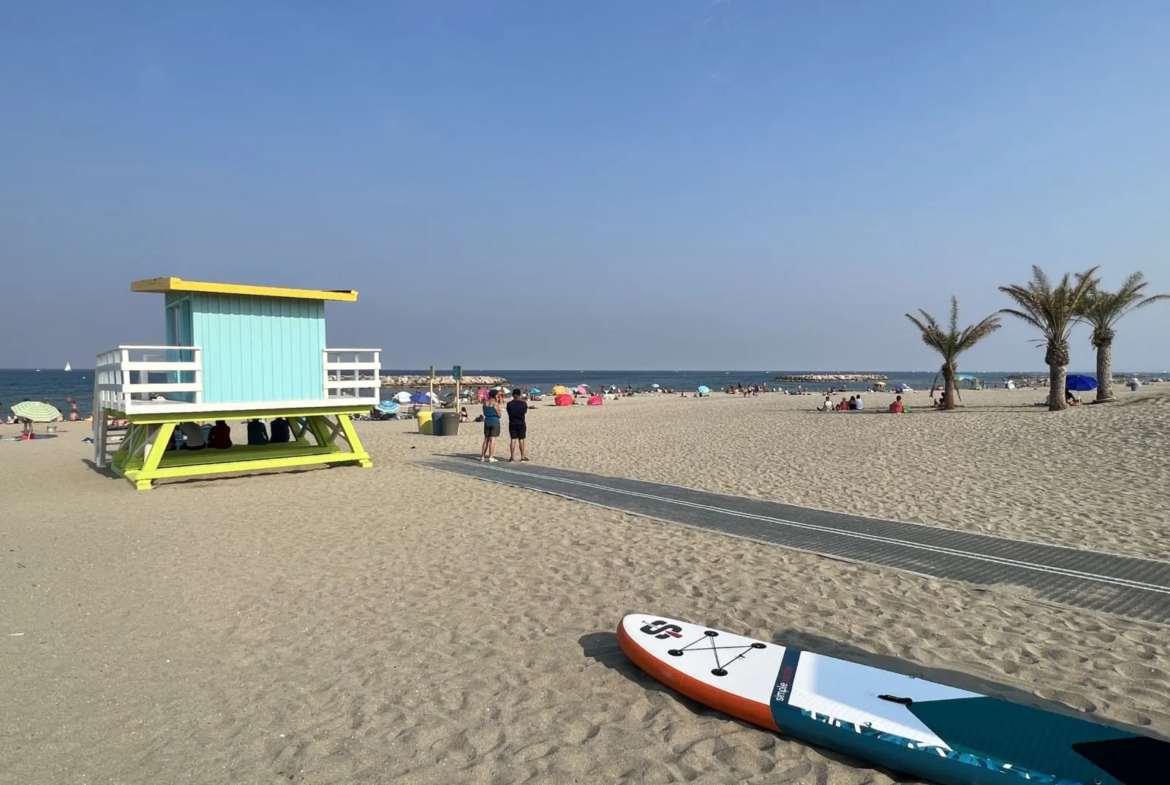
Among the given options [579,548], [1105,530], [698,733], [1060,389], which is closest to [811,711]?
[698,733]

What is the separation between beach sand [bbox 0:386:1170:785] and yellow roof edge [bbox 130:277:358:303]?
11.6 ft

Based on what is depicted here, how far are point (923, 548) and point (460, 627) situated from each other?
16.5ft

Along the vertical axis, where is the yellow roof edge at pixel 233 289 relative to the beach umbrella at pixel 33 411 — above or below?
above

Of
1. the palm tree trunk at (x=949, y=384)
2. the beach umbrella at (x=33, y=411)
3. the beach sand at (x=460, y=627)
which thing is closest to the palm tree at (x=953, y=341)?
the palm tree trunk at (x=949, y=384)

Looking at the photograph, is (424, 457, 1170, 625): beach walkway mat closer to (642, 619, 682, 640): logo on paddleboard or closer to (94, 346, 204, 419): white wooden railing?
(642, 619, 682, 640): logo on paddleboard

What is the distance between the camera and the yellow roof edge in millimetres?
12180

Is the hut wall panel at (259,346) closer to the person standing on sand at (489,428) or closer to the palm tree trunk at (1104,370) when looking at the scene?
the person standing on sand at (489,428)

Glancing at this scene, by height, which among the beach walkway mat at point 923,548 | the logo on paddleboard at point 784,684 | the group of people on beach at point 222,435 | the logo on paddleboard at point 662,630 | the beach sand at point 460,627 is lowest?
the beach sand at point 460,627

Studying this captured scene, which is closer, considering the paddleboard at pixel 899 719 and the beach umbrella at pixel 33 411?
the paddleboard at pixel 899 719

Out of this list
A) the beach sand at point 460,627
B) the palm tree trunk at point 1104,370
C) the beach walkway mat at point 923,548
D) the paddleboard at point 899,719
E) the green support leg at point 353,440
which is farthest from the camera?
the palm tree trunk at point 1104,370

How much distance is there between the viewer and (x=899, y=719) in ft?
11.9

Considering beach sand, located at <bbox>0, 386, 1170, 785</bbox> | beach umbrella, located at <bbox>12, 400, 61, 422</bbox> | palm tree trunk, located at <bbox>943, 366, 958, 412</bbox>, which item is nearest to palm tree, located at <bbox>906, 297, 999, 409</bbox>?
palm tree trunk, located at <bbox>943, 366, 958, 412</bbox>

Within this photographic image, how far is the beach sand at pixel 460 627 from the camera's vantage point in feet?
12.4

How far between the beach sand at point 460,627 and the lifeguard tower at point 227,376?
4.96ft
